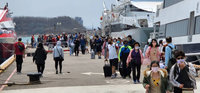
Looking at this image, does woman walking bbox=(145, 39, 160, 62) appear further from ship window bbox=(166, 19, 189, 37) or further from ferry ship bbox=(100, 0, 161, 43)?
ferry ship bbox=(100, 0, 161, 43)

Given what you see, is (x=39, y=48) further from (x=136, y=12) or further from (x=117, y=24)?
(x=117, y=24)

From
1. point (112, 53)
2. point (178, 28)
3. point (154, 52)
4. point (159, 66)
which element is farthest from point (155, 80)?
point (178, 28)

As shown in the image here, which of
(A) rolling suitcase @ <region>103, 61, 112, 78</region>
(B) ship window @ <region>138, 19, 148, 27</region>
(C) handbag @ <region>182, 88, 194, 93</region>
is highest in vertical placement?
(B) ship window @ <region>138, 19, 148, 27</region>

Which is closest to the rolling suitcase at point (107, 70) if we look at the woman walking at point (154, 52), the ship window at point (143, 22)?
the woman walking at point (154, 52)

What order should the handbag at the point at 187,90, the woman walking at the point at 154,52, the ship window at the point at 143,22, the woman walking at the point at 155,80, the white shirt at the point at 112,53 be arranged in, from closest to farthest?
the woman walking at the point at 155,80 < the handbag at the point at 187,90 < the woman walking at the point at 154,52 < the white shirt at the point at 112,53 < the ship window at the point at 143,22

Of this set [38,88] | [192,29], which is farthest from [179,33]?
[38,88]

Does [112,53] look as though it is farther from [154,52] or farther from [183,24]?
[183,24]

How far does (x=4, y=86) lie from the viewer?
1176cm

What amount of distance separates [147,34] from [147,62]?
25.9 metres

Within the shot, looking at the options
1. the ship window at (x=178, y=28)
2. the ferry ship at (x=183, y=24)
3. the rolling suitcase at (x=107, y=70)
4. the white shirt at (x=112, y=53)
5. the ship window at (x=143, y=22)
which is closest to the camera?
the white shirt at (x=112, y=53)

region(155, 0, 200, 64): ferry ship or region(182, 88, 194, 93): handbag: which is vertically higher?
region(155, 0, 200, 64): ferry ship

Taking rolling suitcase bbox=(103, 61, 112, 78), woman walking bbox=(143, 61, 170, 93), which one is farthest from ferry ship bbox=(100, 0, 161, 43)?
woman walking bbox=(143, 61, 170, 93)

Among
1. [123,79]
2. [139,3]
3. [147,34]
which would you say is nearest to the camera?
[123,79]

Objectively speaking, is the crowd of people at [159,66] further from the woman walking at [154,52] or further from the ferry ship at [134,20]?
the ferry ship at [134,20]
